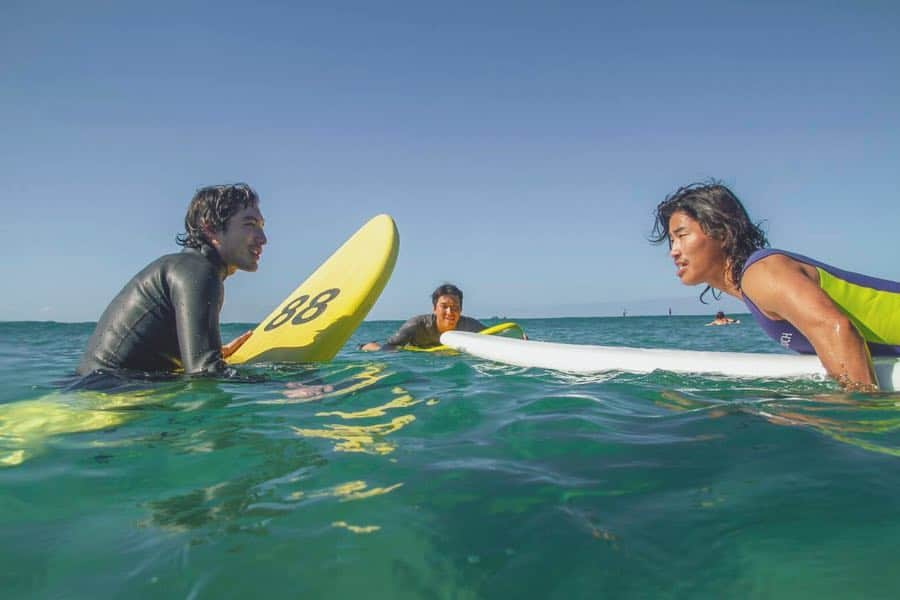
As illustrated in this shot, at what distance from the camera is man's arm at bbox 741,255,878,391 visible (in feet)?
8.03

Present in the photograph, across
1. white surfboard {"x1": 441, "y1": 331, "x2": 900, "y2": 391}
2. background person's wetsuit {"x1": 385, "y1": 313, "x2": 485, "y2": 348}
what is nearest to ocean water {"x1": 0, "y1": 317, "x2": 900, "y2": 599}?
white surfboard {"x1": 441, "y1": 331, "x2": 900, "y2": 391}

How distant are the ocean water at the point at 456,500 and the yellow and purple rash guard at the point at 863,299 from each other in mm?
519

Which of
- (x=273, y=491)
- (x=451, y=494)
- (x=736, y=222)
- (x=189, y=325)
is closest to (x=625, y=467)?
(x=451, y=494)

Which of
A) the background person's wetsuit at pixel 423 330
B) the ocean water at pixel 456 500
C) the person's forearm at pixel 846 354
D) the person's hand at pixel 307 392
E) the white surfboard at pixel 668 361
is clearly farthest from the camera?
the background person's wetsuit at pixel 423 330

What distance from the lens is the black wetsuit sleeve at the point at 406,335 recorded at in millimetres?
7406

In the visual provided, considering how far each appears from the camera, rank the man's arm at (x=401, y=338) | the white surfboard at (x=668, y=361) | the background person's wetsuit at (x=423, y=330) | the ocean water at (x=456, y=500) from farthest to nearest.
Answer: the background person's wetsuit at (x=423, y=330) → the man's arm at (x=401, y=338) → the white surfboard at (x=668, y=361) → the ocean water at (x=456, y=500)

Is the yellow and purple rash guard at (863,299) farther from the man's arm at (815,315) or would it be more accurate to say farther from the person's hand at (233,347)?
→ the person's hand at (233,347)

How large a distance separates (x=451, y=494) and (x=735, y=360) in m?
2.72

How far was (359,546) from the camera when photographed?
1.18 metres

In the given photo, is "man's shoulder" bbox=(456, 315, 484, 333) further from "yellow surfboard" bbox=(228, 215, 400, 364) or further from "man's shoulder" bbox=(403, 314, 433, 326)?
"yellow surfboard" bbox=(228, 215, 400, 364)

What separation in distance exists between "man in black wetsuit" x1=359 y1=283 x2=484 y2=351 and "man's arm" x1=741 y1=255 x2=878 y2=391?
16.3 ft

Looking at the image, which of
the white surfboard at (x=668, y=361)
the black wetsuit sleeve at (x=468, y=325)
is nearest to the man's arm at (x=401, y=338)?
the black wetsuit sleeve at (x=468, y=325)

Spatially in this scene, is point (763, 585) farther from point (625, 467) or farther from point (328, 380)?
point (328, 380)

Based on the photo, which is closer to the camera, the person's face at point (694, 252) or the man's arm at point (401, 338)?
the person's face at point (694, 252)
